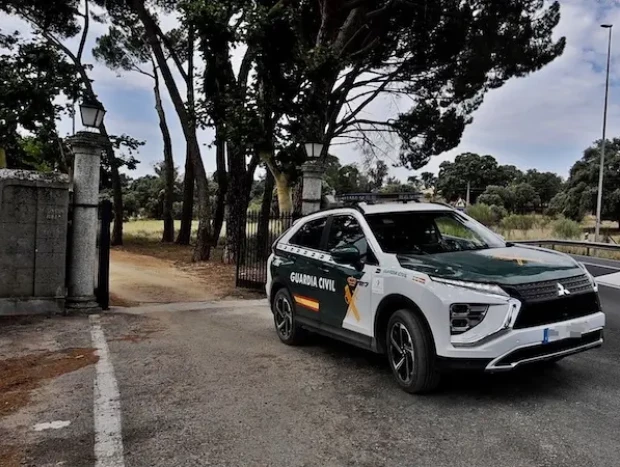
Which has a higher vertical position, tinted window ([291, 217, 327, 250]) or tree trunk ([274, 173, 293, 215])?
tree trunk ([274, 173, 293, 215])

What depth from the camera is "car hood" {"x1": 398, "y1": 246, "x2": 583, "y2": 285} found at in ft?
13.6

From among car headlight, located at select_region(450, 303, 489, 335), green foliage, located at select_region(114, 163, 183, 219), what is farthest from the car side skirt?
green foliage, located at select_region(114, 163, 183, 219)

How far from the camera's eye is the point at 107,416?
4.20 meters

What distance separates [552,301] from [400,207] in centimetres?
196

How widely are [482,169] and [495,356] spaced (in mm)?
71313

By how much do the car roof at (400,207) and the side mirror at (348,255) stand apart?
1.63 feet

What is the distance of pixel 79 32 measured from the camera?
24062 millimetres

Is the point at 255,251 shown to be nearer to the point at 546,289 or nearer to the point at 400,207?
the point at 400,207

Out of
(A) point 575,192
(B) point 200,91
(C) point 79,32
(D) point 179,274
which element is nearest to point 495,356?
(D) point 179,274

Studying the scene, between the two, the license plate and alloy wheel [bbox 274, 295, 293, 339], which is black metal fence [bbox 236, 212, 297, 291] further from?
the license plate

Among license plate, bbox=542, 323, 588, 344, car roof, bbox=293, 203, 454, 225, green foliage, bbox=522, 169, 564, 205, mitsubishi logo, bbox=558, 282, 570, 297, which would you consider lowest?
license plate, bbox=542, 323, 588, 344

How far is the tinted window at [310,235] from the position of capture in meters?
6.08

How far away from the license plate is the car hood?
0.39m

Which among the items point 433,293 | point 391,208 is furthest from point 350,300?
point 433,293
